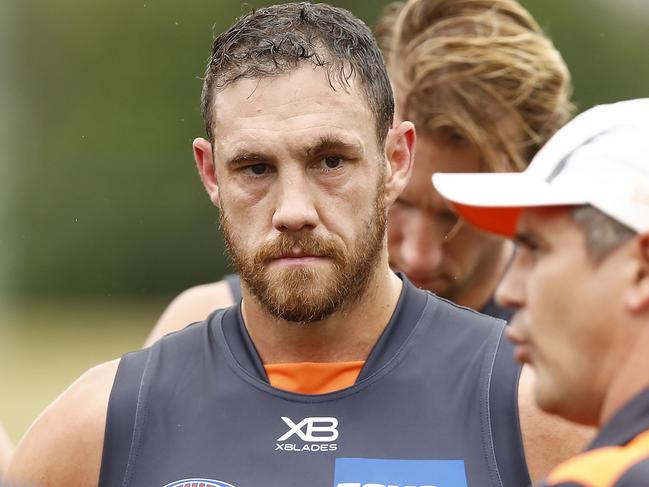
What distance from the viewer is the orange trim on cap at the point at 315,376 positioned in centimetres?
337

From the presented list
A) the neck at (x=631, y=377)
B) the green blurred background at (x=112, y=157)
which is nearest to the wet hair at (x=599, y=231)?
the neck at (x=631, y=377)

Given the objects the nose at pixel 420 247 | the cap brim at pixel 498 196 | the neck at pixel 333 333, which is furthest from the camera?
the nose at pixel 420 247

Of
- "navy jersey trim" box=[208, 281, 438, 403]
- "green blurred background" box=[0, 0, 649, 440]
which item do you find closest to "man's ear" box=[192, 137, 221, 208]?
"navy jersey trim" box=[208, 281, 438, 403]

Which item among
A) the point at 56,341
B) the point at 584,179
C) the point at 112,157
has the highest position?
the point at 584,179

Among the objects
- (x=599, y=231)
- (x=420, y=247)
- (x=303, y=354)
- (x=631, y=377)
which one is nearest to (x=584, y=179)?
(x=599, y=231)

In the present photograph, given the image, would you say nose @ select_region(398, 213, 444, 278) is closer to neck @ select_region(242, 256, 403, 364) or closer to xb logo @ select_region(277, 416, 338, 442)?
neck @ select_region(242, 256, 403, 364)

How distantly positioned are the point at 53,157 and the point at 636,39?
12247 mm

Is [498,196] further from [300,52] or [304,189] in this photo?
[300,52]

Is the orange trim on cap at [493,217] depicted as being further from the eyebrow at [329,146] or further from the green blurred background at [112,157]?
the green blurred background at [112,157]

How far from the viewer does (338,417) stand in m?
3.28

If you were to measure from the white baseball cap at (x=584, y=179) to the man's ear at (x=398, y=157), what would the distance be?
1123 millimetres

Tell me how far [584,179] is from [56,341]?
22636 mm

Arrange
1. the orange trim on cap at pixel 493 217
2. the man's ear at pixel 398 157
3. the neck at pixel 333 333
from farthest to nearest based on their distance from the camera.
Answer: the man's ear at pixel 398 157 → the neck at pixel 333 333 → the orange trim on cap at pixel 493 217

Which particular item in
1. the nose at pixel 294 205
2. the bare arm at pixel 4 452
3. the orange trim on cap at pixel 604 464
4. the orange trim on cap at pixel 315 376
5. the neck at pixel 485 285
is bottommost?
the neck at pixel 485 285
